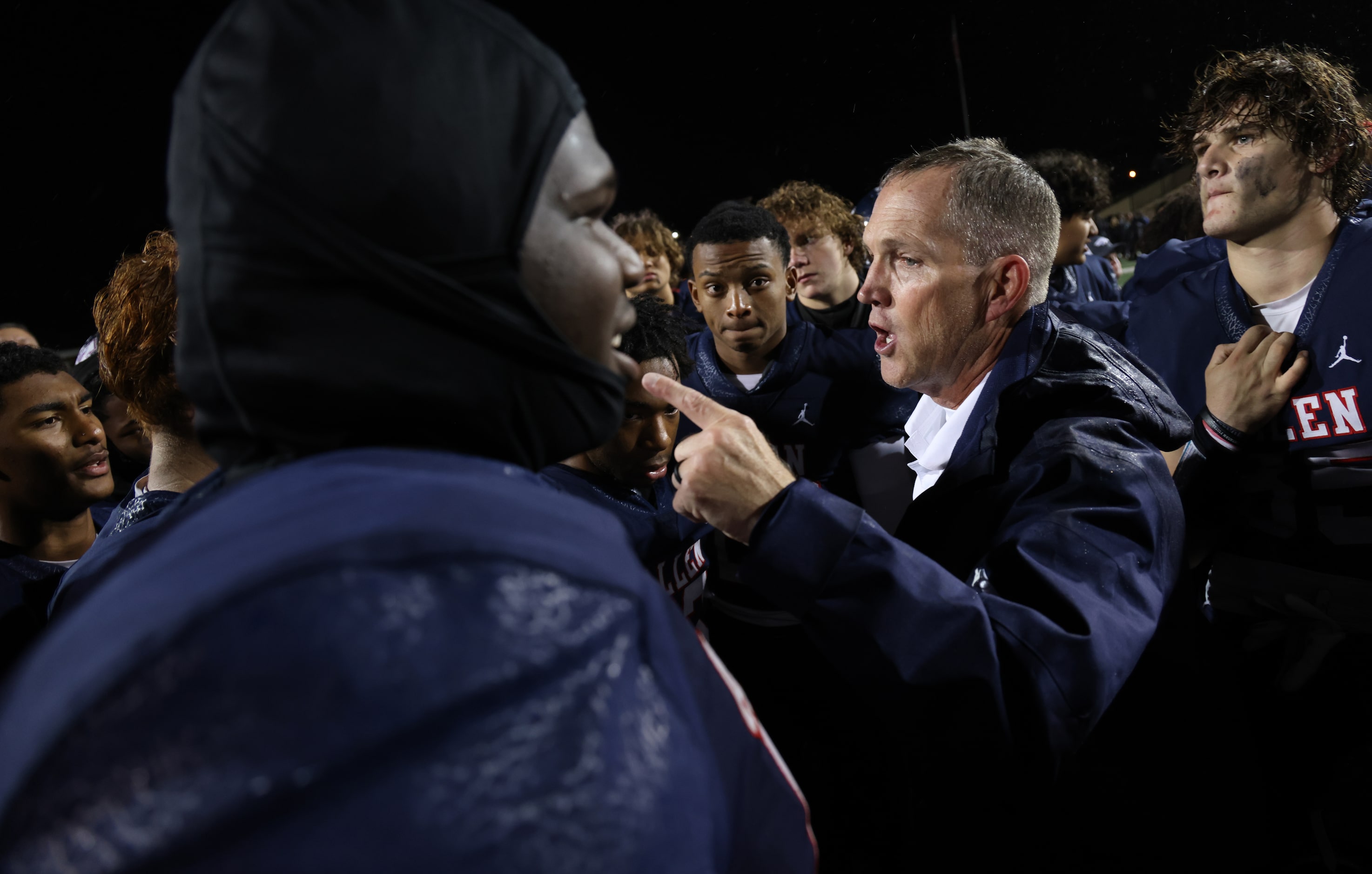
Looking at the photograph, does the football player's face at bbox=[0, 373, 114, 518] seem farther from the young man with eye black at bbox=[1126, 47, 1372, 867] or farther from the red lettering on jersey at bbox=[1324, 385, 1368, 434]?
the red lettering on jersey at bbox=[1324, 385, 1368, 434]

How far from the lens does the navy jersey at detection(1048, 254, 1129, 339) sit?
11.5 feet

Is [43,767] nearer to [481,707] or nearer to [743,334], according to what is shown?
[481,707]

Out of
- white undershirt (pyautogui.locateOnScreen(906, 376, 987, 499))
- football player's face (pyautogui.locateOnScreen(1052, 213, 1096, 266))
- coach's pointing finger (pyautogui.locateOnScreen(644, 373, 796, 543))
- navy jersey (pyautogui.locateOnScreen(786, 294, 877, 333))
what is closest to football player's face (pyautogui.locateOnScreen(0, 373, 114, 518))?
coach's pointing finger (pyautogui.locateOnScreen(644, 373, 796, 543))

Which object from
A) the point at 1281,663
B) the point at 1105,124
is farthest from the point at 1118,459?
the point at 1105,124

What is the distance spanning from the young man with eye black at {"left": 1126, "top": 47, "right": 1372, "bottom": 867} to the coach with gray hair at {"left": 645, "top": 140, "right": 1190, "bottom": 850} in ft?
2.86

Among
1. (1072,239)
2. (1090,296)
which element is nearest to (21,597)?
(1072,239)

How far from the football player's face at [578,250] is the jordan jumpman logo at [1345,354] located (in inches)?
94.1

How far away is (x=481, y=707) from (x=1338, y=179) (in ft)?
10.1

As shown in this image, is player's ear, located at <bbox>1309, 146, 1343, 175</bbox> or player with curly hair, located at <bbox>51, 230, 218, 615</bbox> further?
player's ear, located at <bbox>1309, 146, 1343, 175</bbox>

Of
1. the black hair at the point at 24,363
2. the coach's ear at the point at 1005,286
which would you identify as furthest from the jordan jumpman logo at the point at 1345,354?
the black hair at the point at 24,363

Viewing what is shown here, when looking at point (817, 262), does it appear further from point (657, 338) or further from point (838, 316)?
point (657, 338)

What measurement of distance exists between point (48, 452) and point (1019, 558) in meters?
2.93

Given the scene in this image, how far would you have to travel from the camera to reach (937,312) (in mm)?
2008

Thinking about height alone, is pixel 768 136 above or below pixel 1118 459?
below
